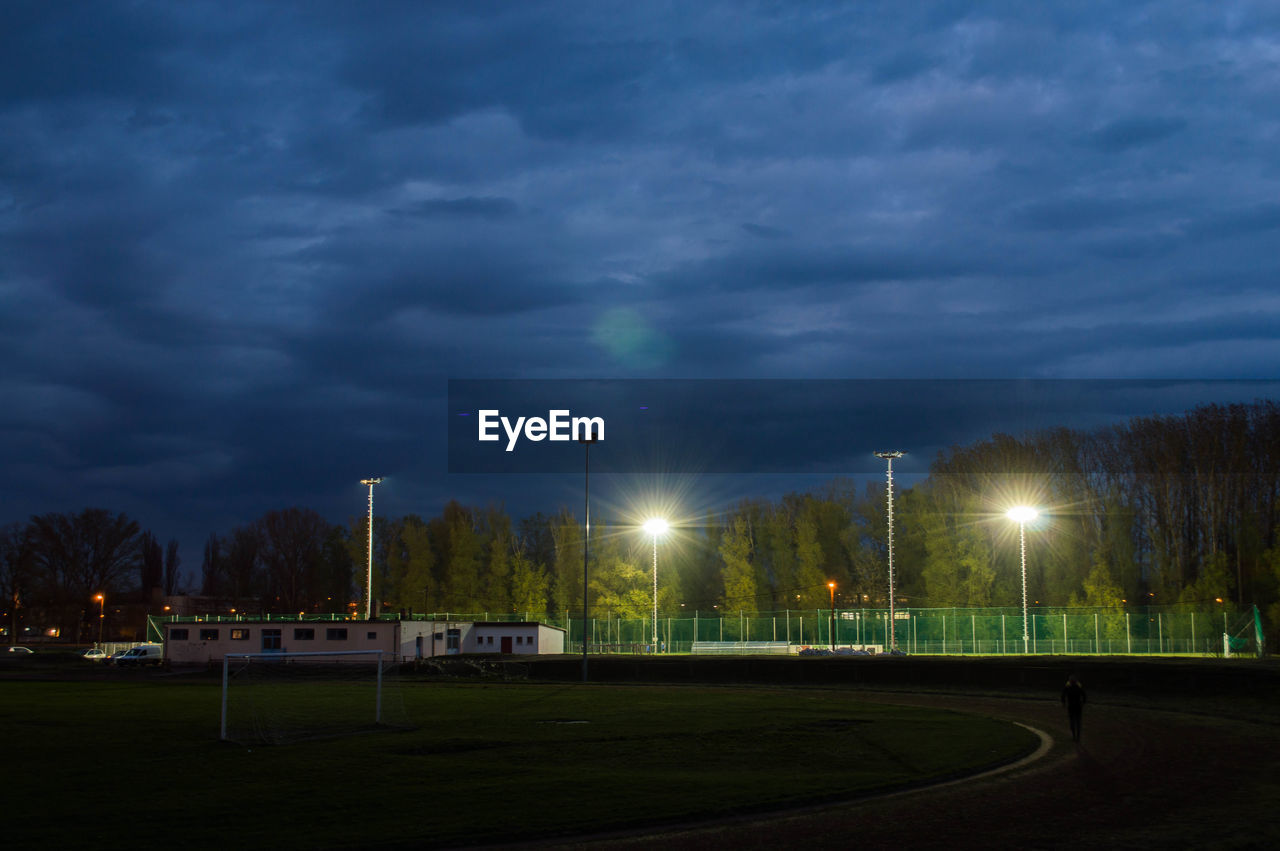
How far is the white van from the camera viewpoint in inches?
2953

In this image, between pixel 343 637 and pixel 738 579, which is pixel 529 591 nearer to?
pixel 738 579

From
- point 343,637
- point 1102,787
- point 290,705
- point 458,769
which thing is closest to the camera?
point 1102,787

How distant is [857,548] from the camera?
363 feet

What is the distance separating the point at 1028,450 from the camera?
327ft

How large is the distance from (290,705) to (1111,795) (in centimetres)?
2722

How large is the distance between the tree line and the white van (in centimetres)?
2866

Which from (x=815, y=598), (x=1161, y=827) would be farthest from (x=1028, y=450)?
(x=1161, y=827)

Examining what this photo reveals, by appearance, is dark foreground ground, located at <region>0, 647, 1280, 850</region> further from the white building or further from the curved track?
the white building

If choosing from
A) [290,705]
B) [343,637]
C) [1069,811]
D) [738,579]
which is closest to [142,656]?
[343,637]

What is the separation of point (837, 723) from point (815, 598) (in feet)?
240

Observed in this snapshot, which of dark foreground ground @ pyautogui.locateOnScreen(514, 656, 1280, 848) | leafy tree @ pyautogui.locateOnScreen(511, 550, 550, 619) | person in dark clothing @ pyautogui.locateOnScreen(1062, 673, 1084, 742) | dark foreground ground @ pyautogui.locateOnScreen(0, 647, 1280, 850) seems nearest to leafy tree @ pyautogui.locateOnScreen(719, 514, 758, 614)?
leafy tree @ pyautogui.locateOnScreen(511, 550, 550, 619)

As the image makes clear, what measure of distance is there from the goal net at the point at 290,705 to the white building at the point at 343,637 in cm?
3145

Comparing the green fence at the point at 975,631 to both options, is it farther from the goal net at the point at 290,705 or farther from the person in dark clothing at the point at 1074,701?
the person in dark clothing at the point at 1074,701

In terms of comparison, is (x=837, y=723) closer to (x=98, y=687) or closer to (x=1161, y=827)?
(x=1161, y=827)
